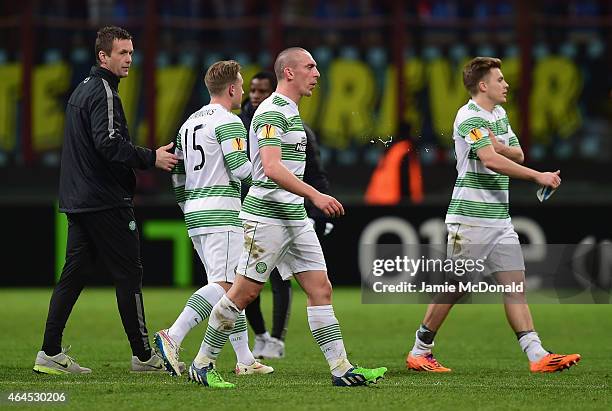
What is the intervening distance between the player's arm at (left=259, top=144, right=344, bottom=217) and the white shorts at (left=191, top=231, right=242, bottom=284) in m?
1.03

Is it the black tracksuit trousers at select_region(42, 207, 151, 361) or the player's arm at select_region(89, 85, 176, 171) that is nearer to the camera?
the player's arm at select_region(89, 85, 176, 171)

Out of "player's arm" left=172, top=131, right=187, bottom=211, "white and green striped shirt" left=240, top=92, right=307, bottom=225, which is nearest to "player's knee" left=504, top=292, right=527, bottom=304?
"white and green striped shirt" left=240, top=92, right=307, bottom=225

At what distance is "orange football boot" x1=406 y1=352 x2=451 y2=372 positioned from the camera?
902 cm

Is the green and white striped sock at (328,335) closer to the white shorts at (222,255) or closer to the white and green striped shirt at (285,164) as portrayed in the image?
the white and green striped shirt at (285,164)

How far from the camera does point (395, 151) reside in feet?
55.0

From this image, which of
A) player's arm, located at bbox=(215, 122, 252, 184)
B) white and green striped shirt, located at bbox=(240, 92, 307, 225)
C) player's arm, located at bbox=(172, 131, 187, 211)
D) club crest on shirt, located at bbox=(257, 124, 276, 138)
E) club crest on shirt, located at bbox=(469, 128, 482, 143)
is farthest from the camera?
club crest on shirt, located at bbox=(469, 128, 482, 143)

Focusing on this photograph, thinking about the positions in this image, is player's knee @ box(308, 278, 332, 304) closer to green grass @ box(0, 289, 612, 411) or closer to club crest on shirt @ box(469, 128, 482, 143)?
green grass @ box(0, 289, 612, 411)

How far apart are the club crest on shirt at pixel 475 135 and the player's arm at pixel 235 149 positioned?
153cm

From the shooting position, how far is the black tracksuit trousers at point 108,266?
8.73 metres

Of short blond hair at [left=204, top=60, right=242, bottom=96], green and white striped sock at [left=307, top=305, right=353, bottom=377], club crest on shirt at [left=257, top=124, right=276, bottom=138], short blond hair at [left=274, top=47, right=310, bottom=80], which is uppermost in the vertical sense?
short blond hair at [left=274, top=47, right=310, bottom=80]

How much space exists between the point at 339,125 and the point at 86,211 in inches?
475

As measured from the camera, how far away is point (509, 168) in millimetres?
8797

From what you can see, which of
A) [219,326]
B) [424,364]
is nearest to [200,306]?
[219,326]

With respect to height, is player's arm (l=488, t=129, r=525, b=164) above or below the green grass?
above
